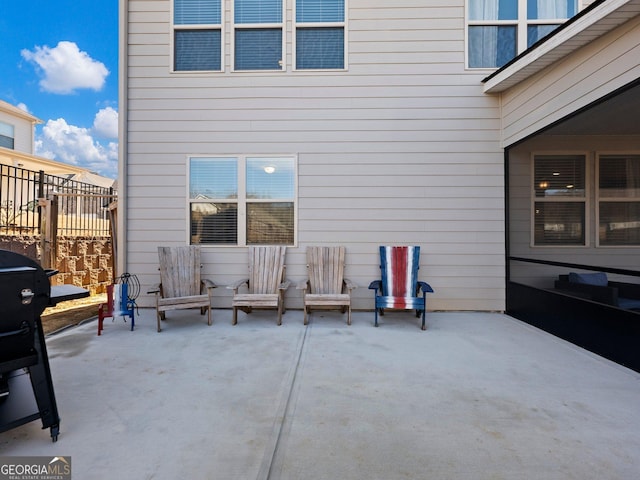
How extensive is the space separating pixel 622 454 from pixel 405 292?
2619 mm

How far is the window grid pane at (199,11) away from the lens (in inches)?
178

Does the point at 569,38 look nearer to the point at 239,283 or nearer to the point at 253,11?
the point at 253,11

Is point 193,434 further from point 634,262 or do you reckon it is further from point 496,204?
point 634,262

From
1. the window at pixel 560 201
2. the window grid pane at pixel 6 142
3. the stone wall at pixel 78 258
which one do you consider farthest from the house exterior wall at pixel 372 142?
the window grid pane at pixel 6 142

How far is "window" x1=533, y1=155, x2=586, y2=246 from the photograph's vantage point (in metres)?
4.62

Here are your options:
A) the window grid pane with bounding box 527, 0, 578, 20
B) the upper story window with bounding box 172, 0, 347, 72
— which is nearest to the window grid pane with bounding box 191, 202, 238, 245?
the upper story window with bounding box 172, 0, 347, 72

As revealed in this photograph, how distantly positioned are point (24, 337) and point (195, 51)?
446cm

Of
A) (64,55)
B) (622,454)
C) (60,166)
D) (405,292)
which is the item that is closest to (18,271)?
(622,454)

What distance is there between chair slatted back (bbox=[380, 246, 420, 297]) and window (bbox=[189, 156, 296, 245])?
56.3 inches

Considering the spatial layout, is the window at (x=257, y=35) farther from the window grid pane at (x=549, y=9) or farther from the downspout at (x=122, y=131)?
the window grid pane at (x=549, y=9)

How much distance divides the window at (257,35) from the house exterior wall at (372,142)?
0.20m

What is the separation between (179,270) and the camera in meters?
4.19

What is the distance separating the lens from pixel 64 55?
Result: 25141 mm

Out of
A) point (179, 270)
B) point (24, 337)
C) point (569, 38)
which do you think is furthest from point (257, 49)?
point (24, 337)
